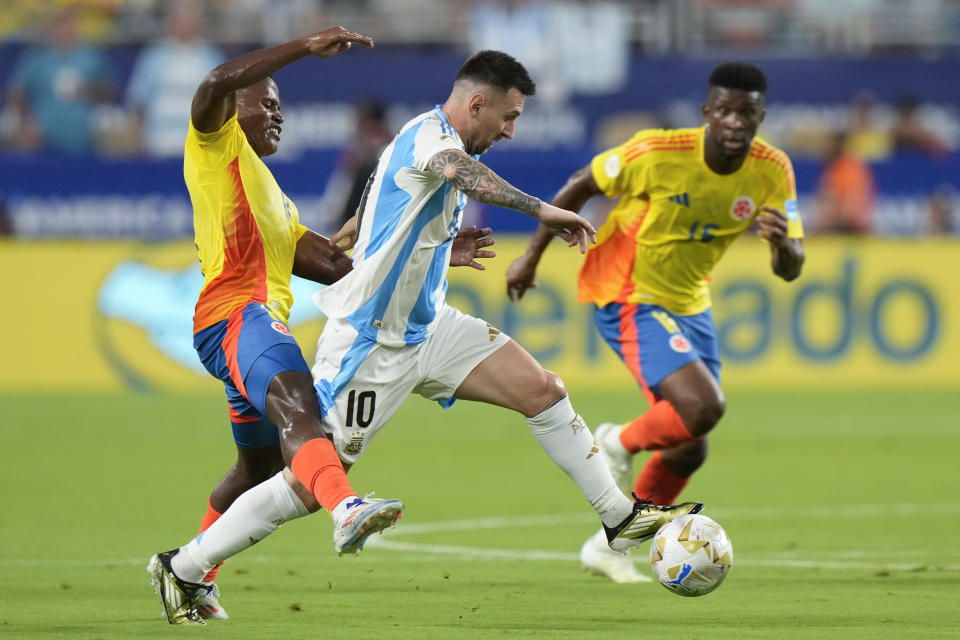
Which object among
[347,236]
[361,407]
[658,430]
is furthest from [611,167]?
[361,407]

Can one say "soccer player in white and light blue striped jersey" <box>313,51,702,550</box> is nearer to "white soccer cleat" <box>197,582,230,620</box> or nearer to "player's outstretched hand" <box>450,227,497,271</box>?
"player's outstretched hand" <box>450,227,497,271</box>

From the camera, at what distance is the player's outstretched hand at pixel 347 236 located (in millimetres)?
6805

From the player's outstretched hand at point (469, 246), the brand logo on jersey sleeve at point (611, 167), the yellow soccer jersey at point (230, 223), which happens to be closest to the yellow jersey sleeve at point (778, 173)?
the brand logo on jersey sleeve at point (611, 167)

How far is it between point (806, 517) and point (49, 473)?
5.78 meters

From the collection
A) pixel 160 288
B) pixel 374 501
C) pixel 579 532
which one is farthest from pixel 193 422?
pixel 374 501

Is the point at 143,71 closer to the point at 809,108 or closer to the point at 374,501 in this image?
the point at 809,108

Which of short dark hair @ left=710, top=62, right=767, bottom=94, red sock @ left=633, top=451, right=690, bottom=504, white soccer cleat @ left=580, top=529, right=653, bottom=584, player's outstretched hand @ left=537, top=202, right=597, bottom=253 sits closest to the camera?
player's outstretched hand @ left=537, top=202, right=597, bottom=253

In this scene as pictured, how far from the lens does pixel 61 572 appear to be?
303 inches

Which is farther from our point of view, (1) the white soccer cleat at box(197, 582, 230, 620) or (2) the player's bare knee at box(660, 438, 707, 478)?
(2) the player's bare knee at box(660, 438, 707, 478)

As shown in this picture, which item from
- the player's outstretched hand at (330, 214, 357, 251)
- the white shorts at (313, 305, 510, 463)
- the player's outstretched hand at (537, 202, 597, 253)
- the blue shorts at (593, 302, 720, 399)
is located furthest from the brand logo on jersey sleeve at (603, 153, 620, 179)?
the player's outstretched hand at (537, 202, 597, 253)

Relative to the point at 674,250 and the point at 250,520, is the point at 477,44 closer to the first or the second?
the point at 674,250

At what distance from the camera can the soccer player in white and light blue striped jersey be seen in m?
6.24

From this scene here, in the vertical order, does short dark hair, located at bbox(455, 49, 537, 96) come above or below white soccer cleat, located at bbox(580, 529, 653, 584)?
above

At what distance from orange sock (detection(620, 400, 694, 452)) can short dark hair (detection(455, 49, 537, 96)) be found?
2342 millimetres
